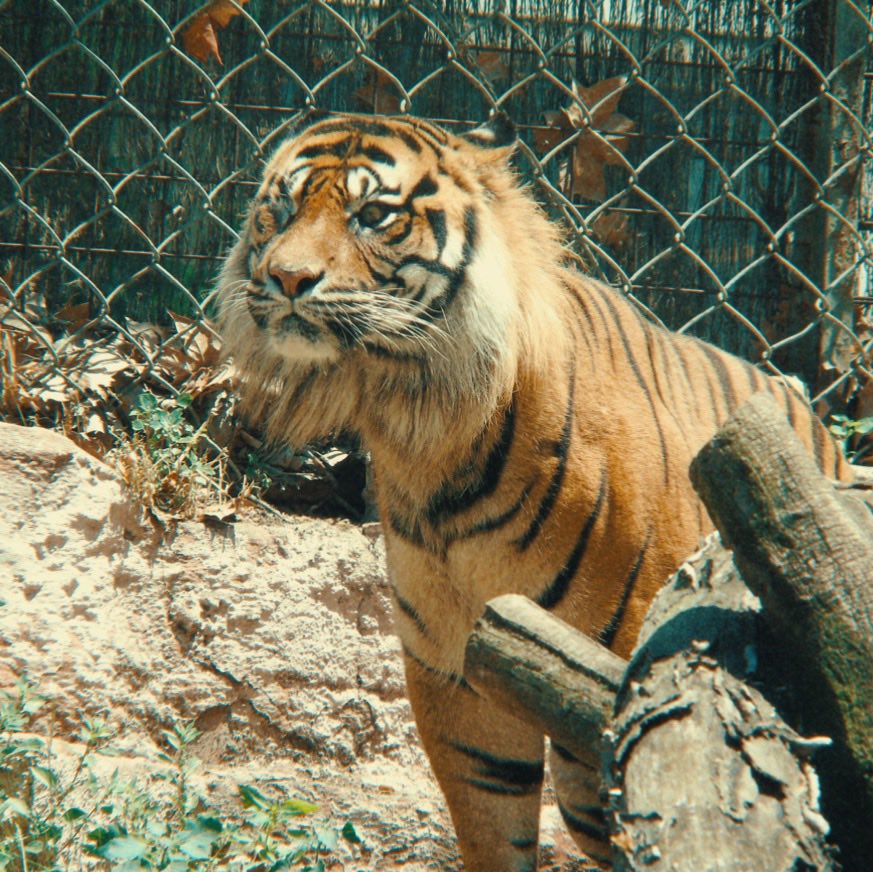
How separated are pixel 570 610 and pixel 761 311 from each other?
2348mm

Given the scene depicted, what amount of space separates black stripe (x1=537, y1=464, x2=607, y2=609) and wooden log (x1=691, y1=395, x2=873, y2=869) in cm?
115

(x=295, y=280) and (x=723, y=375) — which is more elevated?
(x=295, y=280)

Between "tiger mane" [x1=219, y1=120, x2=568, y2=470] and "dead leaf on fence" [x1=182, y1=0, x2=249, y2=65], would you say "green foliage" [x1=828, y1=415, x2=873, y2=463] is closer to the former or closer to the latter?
"tiger mane" [x1=219, y1=120, x2=568, y2=470]

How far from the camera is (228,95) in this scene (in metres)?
4.35

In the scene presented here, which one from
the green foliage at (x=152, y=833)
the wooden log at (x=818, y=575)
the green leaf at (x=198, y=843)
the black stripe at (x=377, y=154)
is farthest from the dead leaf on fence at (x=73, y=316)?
the wooden log at (x=818, y=575)

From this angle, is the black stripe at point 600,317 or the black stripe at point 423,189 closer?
the black stripe at point 423,189

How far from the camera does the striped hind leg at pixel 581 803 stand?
3.11 meters

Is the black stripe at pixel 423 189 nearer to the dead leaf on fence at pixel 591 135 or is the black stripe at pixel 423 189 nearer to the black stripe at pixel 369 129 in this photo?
the black stripe at pixel 369 129

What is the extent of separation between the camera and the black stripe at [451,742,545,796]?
3.09 metres

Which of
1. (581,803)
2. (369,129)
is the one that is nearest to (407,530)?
(581,803)

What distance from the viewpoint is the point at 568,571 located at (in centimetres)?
276

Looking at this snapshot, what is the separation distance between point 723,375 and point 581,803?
49.3 inches

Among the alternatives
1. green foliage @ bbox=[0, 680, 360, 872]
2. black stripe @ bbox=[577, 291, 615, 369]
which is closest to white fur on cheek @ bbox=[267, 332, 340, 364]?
black stripe @ bbox=[577, 291, 615, 369]

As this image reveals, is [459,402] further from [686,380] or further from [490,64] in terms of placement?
[490,64]
